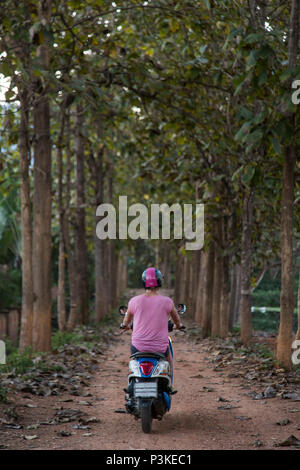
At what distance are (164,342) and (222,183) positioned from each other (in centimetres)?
1108

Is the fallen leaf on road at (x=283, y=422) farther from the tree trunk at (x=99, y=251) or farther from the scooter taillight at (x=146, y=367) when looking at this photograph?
the tree trunk at (x=99, y=251)

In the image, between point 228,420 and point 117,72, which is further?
point 117,72

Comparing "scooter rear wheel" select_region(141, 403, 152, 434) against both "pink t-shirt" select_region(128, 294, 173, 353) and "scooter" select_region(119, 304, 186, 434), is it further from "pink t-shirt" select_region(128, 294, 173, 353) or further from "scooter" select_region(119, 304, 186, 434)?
"pink t-shirt" select_region(128, 294, 173, 353)

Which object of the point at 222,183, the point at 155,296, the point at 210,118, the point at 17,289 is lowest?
the point at 17,289

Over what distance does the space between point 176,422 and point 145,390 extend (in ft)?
3.41

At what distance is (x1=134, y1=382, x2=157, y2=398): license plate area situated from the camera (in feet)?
23.3

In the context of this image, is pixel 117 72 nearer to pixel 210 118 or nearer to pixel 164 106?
pixel 164 106

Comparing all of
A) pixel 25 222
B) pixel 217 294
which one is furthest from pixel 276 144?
pixel 217 294

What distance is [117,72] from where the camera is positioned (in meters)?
13.7

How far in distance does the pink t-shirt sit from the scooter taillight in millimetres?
226

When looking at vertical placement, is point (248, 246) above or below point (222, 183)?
below

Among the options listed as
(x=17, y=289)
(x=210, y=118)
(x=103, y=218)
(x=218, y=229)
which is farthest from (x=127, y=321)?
(x=17, y=289)

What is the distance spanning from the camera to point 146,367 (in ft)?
23.9

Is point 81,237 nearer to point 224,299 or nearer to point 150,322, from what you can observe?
point 224,299
